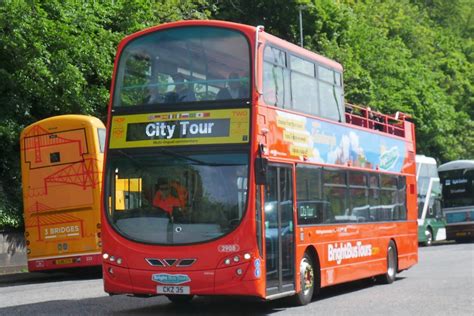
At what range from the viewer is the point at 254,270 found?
1191 cm

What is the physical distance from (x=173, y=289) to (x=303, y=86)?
438 cm

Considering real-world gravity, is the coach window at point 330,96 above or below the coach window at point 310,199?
above

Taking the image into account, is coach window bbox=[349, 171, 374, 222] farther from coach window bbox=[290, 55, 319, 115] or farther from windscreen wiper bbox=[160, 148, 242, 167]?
windscreen wiper bbox=[160, 148, 242, 167]

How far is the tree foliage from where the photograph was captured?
2567cm

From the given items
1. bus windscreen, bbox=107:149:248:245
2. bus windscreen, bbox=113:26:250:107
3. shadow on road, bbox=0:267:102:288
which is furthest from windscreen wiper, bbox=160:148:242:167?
shadow on road, bbox=0:267:102:288

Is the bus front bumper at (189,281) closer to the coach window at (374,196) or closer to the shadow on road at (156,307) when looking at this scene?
the shadow on road at (156,307)

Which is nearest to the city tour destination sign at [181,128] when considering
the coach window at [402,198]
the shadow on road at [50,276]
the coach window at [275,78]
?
the coach window at [275,78]

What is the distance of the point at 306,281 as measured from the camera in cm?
1406

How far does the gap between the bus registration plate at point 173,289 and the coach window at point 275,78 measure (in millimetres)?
2951

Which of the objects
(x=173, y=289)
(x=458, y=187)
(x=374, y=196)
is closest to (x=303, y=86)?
(x=374, y=196)

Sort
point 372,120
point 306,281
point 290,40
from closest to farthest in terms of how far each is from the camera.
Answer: point 306,281
point 372,120
point 290,40

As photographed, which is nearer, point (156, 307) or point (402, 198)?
point (156, 307)

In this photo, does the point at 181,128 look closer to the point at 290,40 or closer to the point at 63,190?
the point at 63,190

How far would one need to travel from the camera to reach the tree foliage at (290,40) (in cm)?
2567
